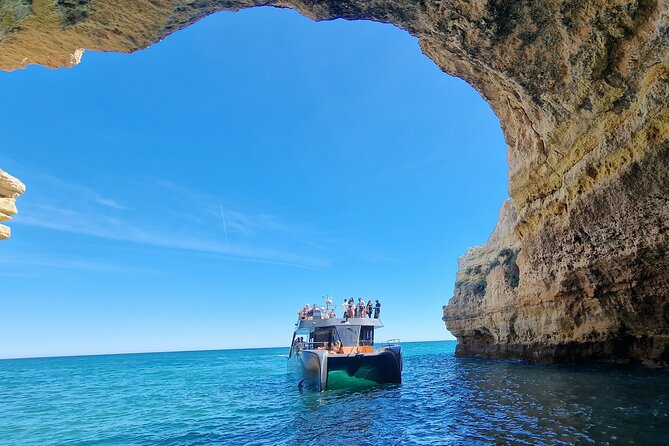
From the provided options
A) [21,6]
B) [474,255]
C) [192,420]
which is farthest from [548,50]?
[474,255]

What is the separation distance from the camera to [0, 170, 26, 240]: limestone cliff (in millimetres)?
5793

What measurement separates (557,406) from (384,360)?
25.3 feet

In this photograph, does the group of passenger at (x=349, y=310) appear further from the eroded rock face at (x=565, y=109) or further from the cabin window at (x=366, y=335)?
the eroded rock face at (x=565, y=109)

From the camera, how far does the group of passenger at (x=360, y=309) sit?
18.9 m

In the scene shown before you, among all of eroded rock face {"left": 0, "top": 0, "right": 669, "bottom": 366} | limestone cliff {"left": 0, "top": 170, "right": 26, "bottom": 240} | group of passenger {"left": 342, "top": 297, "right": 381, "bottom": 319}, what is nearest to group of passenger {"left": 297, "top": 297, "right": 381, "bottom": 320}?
group of passenger {"left": 342, "top": 297, "right": 381, "bottom": 319}

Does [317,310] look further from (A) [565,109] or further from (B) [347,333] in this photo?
(A) [565,109]

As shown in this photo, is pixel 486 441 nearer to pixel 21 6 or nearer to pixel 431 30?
pixel 431 30

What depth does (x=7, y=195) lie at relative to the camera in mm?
5906

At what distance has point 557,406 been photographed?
387 inches

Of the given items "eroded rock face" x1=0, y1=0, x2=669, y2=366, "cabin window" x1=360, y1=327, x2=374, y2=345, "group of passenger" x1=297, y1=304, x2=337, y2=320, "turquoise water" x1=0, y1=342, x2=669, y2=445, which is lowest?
"turquoise water" x1=0, y1=342, x2=669, y2=445

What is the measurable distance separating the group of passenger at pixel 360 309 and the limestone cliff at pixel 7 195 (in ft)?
48.7

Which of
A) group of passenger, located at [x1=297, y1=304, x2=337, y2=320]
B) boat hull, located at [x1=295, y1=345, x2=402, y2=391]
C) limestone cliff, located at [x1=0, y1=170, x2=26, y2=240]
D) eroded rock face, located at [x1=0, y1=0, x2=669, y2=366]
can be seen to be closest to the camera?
limestone cliff, located at [x1=0, y1=170, x2=26, y2=240]

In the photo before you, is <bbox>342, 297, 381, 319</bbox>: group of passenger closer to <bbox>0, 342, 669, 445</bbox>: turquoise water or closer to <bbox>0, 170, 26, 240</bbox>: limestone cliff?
<bbox>0, 342, 669, 445</bbox>: turquoise water

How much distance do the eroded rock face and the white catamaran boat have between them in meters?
9.19
